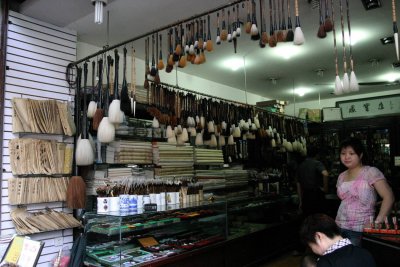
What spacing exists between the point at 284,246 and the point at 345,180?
3088 millimetres

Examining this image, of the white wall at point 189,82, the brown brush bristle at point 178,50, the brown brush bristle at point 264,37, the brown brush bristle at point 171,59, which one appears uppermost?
the white wall at point 189,82

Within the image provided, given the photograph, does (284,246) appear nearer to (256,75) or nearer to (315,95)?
(256,75)

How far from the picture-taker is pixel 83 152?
13.0 ft

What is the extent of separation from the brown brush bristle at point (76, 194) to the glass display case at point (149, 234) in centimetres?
31

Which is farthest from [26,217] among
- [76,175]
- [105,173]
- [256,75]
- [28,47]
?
[256,75]

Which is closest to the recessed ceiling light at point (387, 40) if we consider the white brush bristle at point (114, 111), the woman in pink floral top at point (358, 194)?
the woman in pink floral top at point (358, 194)

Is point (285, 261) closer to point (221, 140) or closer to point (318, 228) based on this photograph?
point (221, 140)

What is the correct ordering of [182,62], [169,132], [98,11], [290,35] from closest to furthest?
1. [290,35]
2. [98,11]
3. [182,62]
4. [169,132]

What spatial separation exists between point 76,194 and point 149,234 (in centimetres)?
94

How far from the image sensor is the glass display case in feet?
11.4

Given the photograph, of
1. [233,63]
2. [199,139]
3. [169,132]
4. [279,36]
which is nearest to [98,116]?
[169,132]

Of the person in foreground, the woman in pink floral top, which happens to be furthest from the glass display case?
the person in foreground

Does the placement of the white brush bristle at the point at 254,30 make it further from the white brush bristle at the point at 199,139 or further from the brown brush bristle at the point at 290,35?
the white brush bristle at the point at 199,139

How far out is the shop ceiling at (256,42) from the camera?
3.97 metres
